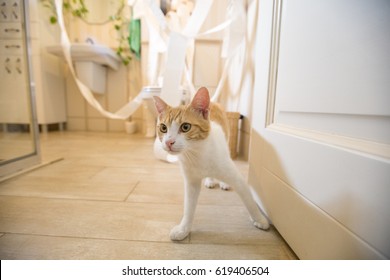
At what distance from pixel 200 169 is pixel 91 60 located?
2.02 metres

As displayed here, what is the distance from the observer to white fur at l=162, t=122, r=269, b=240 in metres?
0.53

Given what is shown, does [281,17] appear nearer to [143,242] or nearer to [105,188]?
[143,242]

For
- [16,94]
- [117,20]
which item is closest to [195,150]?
[16,94]

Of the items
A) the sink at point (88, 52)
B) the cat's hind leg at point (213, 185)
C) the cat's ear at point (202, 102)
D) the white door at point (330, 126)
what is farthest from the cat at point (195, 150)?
the sink at point (88, 52)

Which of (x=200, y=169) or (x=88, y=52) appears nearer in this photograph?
(x=200, y=169)

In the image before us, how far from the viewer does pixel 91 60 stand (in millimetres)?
2029

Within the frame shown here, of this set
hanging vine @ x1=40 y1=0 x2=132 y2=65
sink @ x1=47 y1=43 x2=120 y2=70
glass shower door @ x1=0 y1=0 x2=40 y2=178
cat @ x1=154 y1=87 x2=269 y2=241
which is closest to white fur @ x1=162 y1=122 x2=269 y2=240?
cat @ x1=154 y1=87 x2=269 y2=241

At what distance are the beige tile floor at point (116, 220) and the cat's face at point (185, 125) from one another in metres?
0.26

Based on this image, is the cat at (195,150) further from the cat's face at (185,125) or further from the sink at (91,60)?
the sink at (91,60)

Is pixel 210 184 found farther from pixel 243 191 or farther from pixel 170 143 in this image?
pixel 170 143

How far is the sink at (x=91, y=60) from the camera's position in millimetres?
1896

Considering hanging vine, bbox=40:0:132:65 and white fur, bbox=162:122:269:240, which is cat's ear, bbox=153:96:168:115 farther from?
hanging vine, bbox=40:0:132:65
